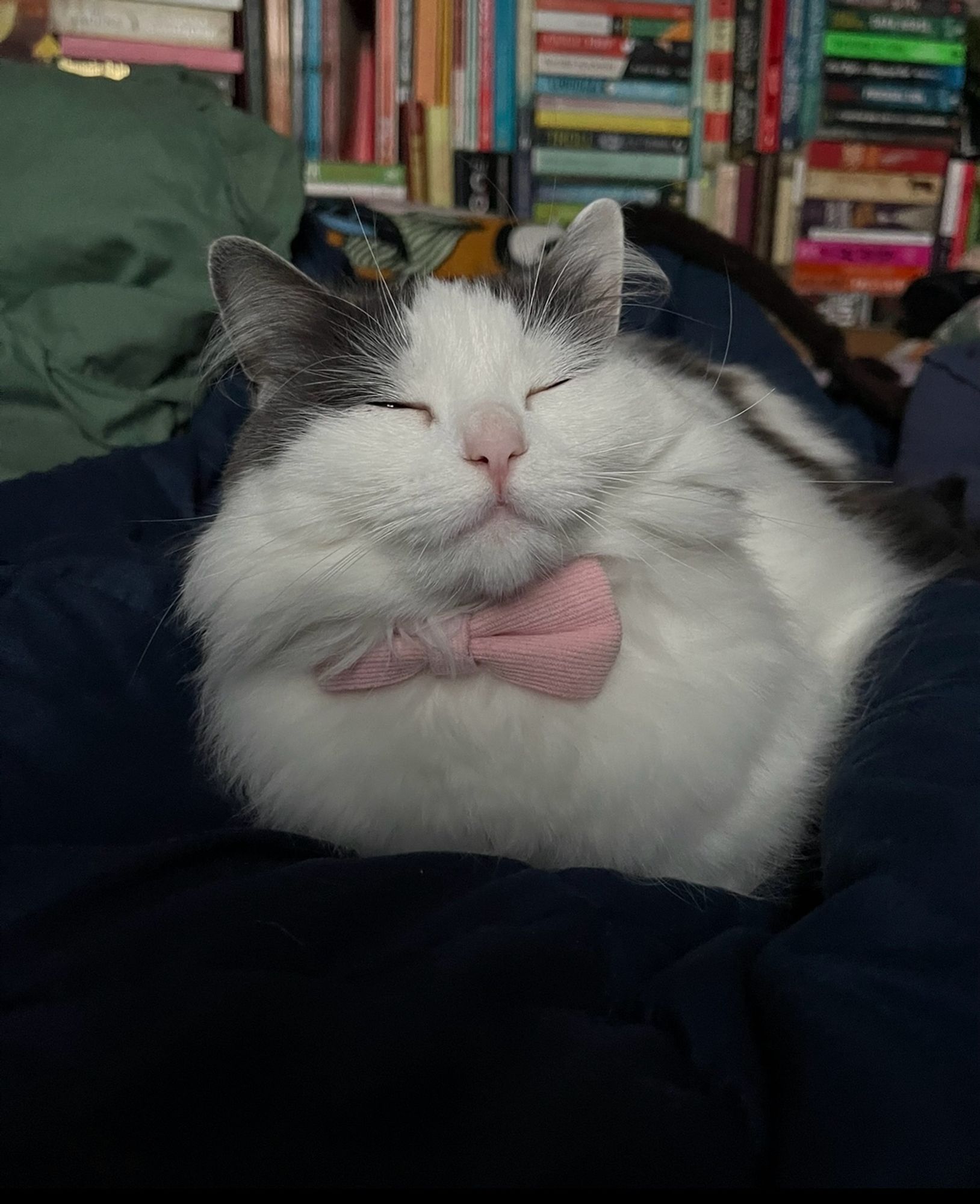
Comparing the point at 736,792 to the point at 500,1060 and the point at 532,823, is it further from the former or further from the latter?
the point at 500,1060

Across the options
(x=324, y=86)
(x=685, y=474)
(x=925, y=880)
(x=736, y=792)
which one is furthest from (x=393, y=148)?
(x=925, y=880)

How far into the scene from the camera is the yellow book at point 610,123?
248 cm

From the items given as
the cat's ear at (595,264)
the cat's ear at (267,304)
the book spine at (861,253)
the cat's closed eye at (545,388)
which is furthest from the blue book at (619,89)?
the cat's closed eye at (545,388)

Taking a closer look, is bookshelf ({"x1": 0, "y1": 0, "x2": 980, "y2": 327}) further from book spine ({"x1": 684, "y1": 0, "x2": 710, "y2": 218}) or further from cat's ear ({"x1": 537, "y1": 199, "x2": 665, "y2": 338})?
cat's ear ({"x1": 537, "y1": 199, "x2": 665, "y2": 338})

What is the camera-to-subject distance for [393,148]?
2.49m

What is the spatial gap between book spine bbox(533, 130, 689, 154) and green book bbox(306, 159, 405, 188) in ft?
1.50

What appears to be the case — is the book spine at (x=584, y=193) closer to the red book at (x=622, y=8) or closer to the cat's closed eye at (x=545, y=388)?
the red book at (x=622, y=8)

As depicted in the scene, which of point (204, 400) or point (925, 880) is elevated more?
point (204, 400)

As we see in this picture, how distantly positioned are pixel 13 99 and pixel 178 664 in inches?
43.4

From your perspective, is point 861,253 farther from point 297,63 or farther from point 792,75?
point 297,63

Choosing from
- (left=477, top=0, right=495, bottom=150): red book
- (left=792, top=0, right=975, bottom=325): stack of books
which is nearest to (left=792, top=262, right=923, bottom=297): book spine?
(left=792, top=0, right=975, bottom=325): stack of books

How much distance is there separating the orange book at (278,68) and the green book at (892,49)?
1655 mm

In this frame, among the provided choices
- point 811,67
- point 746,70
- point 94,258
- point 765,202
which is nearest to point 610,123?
point 746,70

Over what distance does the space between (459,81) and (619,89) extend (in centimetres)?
50
